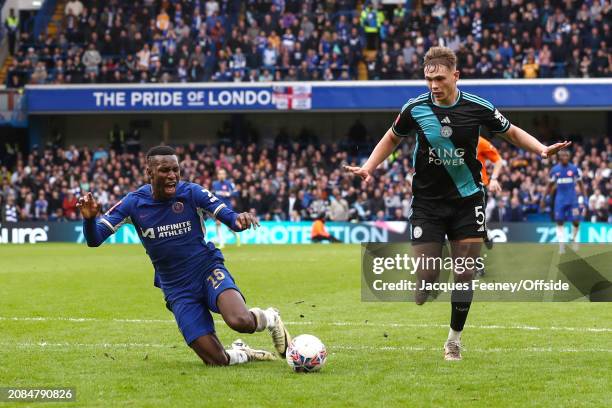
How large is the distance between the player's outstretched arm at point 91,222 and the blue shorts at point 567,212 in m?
17.4

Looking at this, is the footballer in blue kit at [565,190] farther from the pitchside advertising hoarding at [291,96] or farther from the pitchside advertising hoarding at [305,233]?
the pitchside advertising hoarding at [291,96]

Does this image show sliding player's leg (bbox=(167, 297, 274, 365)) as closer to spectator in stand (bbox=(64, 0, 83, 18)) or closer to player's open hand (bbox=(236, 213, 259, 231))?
player's open hand (bbox=(236, 213, 259, 231))

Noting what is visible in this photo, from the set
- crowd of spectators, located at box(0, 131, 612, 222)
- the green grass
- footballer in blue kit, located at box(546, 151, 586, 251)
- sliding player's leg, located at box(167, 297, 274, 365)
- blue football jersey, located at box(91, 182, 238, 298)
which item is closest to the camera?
the green grass

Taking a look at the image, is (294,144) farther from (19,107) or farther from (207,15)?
(19,107)

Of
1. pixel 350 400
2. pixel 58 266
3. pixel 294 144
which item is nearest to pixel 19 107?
pixel 294 144

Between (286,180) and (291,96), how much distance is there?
332cm

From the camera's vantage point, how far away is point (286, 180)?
3872 centimetres

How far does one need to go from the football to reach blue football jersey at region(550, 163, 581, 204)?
54.6 feet

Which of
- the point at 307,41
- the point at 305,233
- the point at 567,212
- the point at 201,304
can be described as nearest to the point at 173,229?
the point at 201,304

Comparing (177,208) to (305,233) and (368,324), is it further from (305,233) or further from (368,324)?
(305,233)

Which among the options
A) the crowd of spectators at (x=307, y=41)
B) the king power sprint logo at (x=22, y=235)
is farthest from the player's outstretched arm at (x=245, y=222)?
the crowd of spectators at (x=307, y=41)

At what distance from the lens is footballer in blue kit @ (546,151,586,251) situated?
2442 cm

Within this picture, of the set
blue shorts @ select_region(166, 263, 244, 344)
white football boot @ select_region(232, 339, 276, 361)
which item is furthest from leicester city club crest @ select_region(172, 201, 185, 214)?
white football boot @ select_region(232, 339, 276, 361)

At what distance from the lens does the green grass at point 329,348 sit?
7.70m
